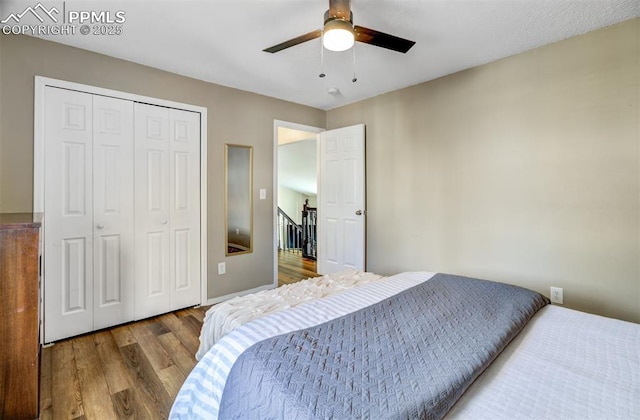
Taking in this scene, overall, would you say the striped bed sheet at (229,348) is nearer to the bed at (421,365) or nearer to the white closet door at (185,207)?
the bed at (421,365)

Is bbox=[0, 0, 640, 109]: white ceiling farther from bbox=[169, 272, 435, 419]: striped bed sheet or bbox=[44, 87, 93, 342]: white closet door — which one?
bbox=[169, 272, 435, 419]: striped bed sheet

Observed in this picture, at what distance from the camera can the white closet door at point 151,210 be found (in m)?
2.70

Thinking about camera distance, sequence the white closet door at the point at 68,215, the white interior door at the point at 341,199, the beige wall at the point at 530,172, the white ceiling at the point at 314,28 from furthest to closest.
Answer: the white interior door at the point at 341,199, the white closet door at the point at 68,215, the beige wall at the point at 530,172, the white ceiling at the point at 314,28

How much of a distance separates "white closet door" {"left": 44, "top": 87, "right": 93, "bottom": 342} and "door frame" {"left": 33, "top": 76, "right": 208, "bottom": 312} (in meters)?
0.04

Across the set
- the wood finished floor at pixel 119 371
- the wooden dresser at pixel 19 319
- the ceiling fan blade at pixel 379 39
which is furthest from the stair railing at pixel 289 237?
the wooden dresser at pixel 19 319

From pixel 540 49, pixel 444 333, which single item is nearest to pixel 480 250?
pixel 540 49

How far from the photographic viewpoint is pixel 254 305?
158 centimetres

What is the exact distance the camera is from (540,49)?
2.43 m

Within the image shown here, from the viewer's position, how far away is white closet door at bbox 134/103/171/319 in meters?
2.70

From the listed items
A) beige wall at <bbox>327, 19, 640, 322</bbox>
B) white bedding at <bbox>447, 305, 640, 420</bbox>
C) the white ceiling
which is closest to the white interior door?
beige wall at <bbox>327, 19, 640, 322</bbox>

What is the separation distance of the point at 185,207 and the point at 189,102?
3.52 feet

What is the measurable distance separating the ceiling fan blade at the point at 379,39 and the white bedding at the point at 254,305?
1.52 metres

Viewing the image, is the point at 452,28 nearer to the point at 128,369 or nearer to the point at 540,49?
the point at 540,49

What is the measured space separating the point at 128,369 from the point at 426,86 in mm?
3623
